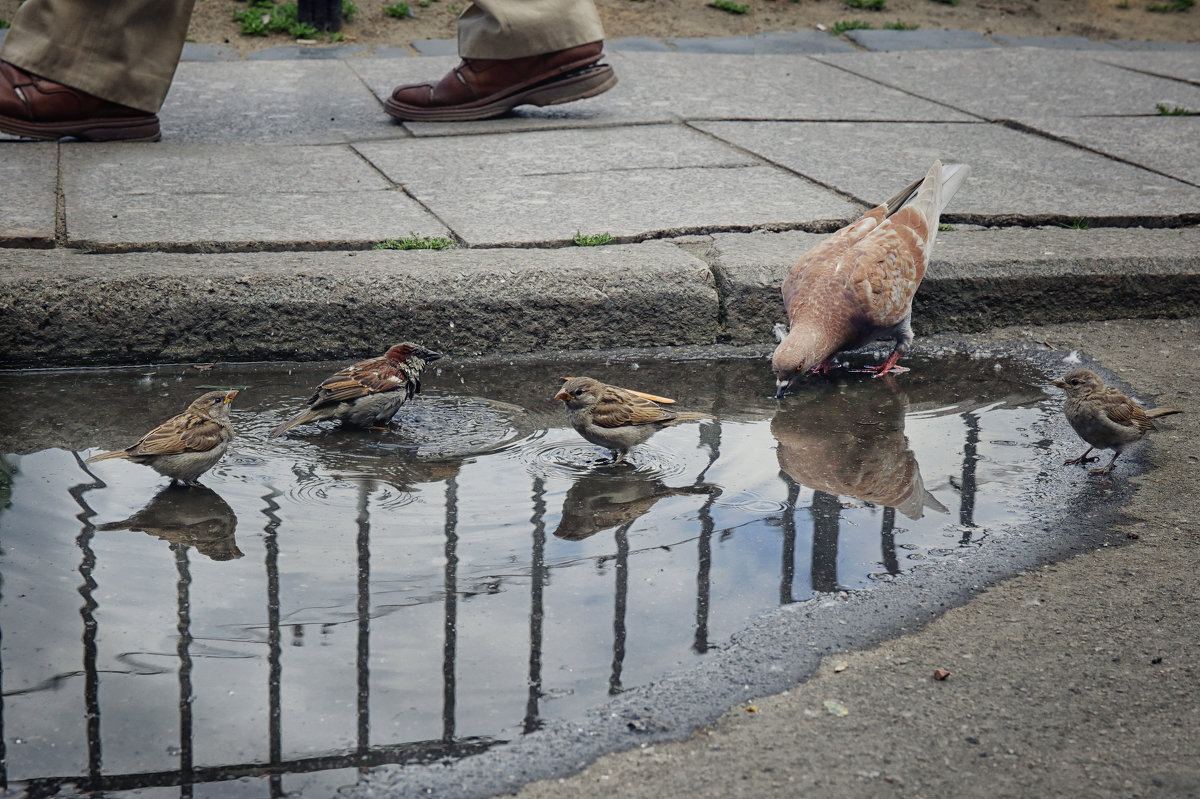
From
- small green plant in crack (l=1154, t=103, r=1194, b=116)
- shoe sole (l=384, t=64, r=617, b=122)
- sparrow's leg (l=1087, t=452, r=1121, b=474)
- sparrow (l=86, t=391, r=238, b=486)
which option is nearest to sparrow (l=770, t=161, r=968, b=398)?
sparrow's leg (l=1087, t=452, r=1121, b=474)

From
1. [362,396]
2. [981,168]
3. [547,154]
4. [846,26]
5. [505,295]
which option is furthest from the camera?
[846,26]

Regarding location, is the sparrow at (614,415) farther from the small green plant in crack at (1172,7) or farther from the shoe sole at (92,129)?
the small green plant in crack at (1172,7)

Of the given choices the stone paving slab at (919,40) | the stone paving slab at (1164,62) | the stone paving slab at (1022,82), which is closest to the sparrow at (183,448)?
the stone paving slab at (1022,82)

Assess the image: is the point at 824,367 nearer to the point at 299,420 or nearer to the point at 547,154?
the point at 299,420

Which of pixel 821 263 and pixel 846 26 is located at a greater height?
pixel 846 26

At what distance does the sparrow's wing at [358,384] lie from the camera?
4.29m

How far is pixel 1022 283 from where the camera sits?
18.2 ft

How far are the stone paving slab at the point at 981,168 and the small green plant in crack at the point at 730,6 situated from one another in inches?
167

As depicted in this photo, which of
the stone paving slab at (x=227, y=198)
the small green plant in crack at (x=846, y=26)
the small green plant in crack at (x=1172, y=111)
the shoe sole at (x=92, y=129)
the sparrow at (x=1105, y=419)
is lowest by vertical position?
the sparrow at (x=1105, y=419)

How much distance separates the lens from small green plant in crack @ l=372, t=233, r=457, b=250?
5465 mm

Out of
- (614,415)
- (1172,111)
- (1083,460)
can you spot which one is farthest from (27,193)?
(1172,111)

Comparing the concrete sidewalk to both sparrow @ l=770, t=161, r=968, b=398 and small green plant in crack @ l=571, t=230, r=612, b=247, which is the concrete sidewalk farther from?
sparrow @ l=770, t=161, r=968, b=398

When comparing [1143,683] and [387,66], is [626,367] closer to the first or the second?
[1143,683]

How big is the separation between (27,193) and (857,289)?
4.20 metres
